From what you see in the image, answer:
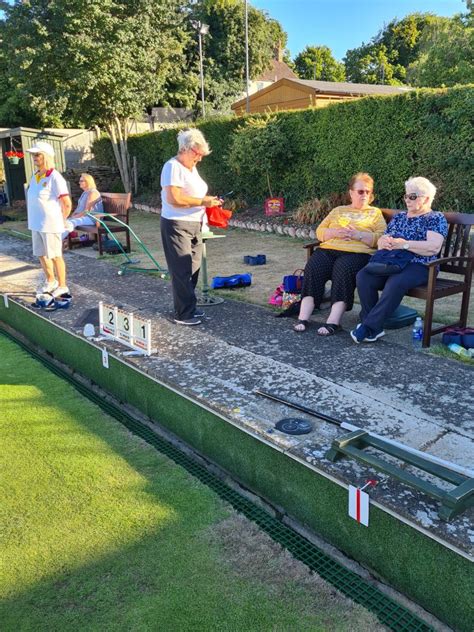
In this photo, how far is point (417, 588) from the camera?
1699 millimetres

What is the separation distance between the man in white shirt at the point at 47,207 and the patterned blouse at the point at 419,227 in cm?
268

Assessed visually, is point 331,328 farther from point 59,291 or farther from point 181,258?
point 59,291

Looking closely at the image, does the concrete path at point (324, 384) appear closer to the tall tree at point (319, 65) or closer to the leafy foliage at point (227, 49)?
the leafy foliage at point (227, 49)

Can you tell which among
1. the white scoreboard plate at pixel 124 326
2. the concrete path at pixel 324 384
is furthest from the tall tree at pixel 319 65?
the white scoreboard plate at pixel 124 326

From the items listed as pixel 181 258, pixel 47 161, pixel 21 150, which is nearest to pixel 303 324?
pixel 181 258

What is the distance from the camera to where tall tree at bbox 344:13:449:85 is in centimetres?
4513

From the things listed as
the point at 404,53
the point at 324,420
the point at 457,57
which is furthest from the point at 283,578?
the point at 404,53

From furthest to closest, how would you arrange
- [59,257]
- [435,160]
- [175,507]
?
Answer: [435,160] < [59,257] < [175,507]

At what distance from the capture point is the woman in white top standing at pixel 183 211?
3.69 metres

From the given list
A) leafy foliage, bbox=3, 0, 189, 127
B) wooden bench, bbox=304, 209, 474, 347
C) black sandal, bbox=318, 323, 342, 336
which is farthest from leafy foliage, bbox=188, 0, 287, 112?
black sandal, bbox=318, 323, 342, 336

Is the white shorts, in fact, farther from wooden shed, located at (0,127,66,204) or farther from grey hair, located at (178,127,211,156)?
wooden shed, located at (0,127,66,204)

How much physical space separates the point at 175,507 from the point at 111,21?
47.8 feet

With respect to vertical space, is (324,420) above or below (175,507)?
above

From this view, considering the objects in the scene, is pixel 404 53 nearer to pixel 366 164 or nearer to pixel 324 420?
pixel 366 164
